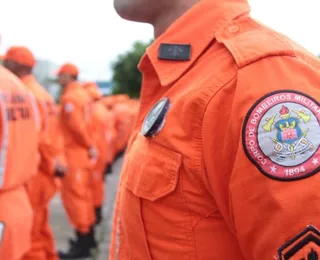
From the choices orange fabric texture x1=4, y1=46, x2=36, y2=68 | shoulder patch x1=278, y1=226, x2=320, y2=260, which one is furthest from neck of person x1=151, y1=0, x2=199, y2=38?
orange fabric texture x1=4, y1=46, x2=36, y2=68

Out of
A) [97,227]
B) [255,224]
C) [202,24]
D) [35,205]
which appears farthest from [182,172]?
[97,227]

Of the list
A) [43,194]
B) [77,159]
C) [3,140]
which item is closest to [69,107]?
[77,159]

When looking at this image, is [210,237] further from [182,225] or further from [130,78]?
[130,78]

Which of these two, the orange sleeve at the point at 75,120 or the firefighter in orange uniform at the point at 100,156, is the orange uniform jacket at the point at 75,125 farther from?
the firefighter in orange uniform at the point at 100,156

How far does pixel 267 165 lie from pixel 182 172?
0.25 metres

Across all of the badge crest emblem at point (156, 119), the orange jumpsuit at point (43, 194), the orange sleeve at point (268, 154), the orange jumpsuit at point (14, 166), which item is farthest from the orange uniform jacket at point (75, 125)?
the orange sleeve at point (268, 154)

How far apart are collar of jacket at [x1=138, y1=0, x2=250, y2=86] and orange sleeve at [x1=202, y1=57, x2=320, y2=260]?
23cm

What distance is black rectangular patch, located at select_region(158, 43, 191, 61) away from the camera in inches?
54.7

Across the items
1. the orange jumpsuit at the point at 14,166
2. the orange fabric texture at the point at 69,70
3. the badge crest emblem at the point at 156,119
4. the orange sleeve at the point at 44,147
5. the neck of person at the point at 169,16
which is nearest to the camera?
the badge crest emblem at the point at 156,119

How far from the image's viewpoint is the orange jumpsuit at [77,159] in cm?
655

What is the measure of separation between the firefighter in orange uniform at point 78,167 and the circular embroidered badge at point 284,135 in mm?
5455

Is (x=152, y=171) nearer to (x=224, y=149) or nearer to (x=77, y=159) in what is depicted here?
(x=224, y=149)

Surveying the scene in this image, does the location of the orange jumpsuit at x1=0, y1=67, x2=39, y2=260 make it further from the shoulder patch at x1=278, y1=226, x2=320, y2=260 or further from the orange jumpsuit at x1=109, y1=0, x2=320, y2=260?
the shoulder patch at x1=278, y1=226, x2=320, y2=260

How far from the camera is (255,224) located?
1.10 m
